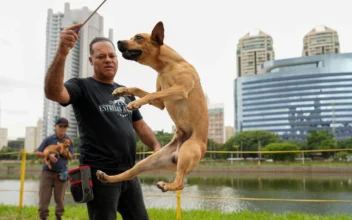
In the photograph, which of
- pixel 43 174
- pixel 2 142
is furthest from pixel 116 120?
pixel 2 142

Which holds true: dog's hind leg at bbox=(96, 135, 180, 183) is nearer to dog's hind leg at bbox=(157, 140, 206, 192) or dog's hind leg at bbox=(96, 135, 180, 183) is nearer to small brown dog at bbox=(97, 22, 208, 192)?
small brown dog at bbox=(97, 22, 208, 192)

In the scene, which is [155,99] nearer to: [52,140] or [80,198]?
[80,198]

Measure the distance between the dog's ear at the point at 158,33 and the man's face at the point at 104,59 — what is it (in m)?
0.99

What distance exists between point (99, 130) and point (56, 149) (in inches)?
157

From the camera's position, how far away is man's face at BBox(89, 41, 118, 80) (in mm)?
2750

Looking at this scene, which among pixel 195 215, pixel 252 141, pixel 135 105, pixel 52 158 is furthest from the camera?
pixel 252 141

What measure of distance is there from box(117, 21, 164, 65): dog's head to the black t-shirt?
1.03m

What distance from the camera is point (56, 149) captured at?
6336mm

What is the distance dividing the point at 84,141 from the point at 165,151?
3.52 ft

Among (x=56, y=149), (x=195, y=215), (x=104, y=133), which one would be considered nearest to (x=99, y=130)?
(x=104, y=133)

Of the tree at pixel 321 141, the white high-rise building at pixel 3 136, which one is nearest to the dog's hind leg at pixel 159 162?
the tree at pixel 321 141

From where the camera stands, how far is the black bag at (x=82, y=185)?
2480 millimetres

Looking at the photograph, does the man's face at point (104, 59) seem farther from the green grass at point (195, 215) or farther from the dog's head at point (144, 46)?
the green grass at point (195, 215)

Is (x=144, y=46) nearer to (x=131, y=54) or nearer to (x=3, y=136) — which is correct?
(x=131, y=54)
